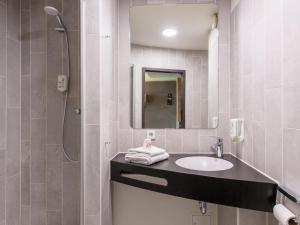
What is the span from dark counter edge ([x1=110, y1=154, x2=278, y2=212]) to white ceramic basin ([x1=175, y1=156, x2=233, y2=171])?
279 millimetres

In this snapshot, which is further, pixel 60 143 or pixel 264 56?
pixel 60 143

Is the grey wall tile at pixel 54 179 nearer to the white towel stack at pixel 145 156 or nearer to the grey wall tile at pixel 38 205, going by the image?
the grey wall tile at pixel 38 205

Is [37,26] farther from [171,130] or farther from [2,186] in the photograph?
[171,130]

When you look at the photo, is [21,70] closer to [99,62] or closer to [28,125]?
[28,125]

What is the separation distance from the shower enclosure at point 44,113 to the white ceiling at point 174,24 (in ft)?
1.73

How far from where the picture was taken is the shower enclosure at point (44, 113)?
5.65 feet

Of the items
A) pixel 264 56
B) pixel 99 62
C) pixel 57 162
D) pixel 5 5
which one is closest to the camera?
pixel 264 56

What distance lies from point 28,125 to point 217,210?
72.1 inches

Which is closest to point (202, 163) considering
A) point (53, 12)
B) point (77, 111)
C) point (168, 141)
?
point (168, 141)

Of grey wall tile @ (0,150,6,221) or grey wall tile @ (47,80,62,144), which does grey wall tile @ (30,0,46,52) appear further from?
grey wall tile @ (0,150,6,221)

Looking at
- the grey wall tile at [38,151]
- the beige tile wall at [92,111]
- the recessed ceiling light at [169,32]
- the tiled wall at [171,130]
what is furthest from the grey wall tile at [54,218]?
the recessed ceiling light at [169,32]

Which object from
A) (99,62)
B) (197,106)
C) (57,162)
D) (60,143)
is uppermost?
(99,62)

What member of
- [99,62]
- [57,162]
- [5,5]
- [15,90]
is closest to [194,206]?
[57,162]

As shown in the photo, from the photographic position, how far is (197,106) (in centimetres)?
182
